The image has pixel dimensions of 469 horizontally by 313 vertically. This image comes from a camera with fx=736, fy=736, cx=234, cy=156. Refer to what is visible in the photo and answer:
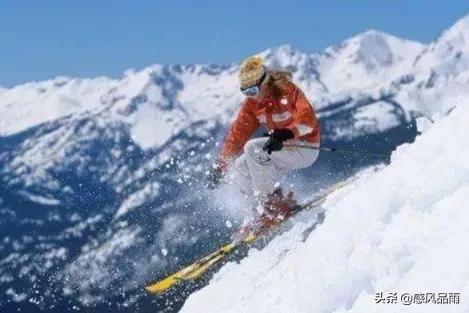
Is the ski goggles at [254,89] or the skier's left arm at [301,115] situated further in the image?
the ski goggles at [254,89]

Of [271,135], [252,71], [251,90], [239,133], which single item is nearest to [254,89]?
[251,90]

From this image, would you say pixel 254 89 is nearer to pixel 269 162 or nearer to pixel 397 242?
pixel 269 162

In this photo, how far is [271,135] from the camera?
12531 mm

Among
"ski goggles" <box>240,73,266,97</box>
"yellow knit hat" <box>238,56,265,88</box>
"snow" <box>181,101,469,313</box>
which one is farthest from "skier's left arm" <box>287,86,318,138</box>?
"snow" <box>181,101,469,313</box>

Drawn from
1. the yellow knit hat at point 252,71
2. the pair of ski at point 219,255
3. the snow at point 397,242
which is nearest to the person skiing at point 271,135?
the yellow knit hat at point 252,71

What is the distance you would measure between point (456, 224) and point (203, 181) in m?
9.23

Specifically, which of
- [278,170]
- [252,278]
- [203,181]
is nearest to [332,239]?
[252,278]

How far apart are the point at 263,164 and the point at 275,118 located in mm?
853

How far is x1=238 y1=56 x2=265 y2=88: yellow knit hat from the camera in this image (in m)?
Answer: 12.6

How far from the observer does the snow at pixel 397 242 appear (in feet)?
16.9

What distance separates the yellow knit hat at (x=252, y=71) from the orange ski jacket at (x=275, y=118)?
43 cm

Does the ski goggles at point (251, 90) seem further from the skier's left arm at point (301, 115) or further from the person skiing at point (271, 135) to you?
the skier's left arm at point (301, 115)

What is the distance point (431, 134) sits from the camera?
7.49 meters

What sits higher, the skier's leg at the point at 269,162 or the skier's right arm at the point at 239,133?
the skier's right arm at the point at 239,133
